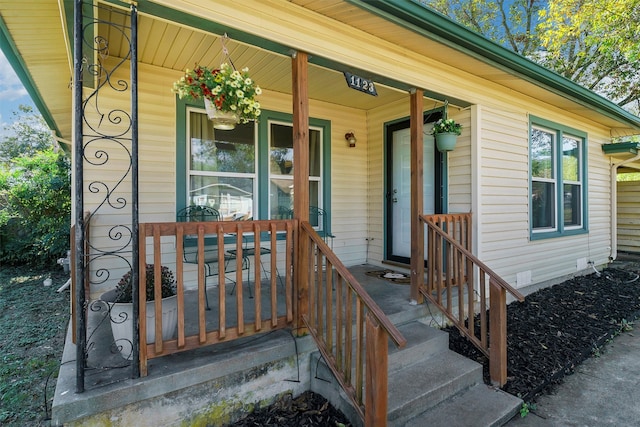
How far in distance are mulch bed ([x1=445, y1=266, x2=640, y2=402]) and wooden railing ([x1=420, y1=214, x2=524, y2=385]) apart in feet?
0.73

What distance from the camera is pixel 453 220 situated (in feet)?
12.2

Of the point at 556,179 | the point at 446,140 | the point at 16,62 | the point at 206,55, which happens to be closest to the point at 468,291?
the point at 446,140

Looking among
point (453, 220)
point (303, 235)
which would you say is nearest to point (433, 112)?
point (453, 220)

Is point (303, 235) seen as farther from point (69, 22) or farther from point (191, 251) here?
point (69, 22)

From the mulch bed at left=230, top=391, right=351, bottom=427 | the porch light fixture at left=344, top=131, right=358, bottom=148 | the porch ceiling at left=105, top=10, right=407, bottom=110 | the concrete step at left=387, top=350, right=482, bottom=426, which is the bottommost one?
the mulch bed at left=230, top=391, right=351, bottom=427

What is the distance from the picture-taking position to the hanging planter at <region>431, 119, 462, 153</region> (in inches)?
151

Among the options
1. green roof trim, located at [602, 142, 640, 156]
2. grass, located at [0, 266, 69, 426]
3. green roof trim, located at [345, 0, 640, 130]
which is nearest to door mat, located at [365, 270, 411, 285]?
green roof trim, located at [345, 0, 640, 130]

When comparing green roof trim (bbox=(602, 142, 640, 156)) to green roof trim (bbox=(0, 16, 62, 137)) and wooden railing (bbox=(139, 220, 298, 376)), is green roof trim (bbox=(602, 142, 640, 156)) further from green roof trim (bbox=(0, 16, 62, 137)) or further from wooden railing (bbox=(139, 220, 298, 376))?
green roof trim (bbox=(0, 16, 62, 137))

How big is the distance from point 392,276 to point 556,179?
319 cm

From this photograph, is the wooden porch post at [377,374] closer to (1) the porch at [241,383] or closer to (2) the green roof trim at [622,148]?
(1) the porch at [241,383]

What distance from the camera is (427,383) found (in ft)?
7.58

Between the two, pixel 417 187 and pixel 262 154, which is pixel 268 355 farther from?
pixel 262 154

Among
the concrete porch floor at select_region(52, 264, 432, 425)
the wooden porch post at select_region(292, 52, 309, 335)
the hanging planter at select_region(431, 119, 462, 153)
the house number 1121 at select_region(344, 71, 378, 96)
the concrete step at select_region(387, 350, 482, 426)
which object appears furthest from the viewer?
the hanging planter at select_region(431, 119, 462, 153)

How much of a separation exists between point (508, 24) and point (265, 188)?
12914mm
